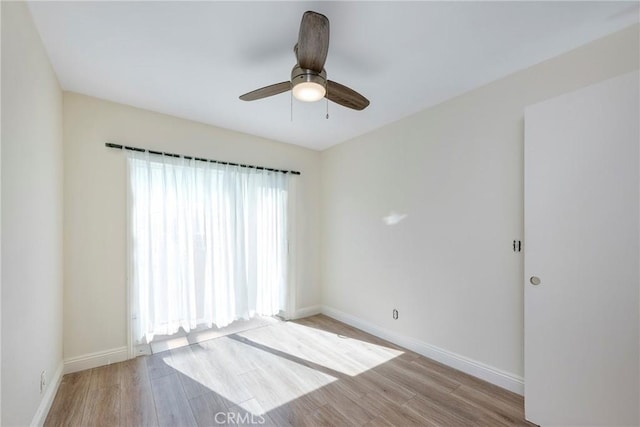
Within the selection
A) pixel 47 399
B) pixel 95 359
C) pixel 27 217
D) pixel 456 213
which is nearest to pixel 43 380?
pixel 47 399

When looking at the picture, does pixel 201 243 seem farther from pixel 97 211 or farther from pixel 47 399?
pixel 47 399

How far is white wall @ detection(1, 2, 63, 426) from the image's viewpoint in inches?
50.5

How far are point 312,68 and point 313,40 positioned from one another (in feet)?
0.52

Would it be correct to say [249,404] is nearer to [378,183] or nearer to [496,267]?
[496,267]

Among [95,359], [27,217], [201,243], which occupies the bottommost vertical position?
[95,359]

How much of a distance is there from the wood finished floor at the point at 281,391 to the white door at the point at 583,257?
44 cm

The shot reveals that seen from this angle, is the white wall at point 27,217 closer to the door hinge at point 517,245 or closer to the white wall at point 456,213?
Answer: the white wall at point 456,213

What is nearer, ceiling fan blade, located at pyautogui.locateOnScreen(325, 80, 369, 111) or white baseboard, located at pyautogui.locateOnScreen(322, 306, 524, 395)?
ceiling fan blade, located at pyautogui.locateOnScreen(325, 80, 369, 111)

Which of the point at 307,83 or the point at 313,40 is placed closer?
the point at 313,40

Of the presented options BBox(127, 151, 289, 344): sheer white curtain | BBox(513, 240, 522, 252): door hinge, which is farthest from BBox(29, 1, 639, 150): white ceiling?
BBox(513, 240, 522, 252): door hinge

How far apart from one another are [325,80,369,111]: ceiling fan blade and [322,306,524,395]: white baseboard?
239 cm
